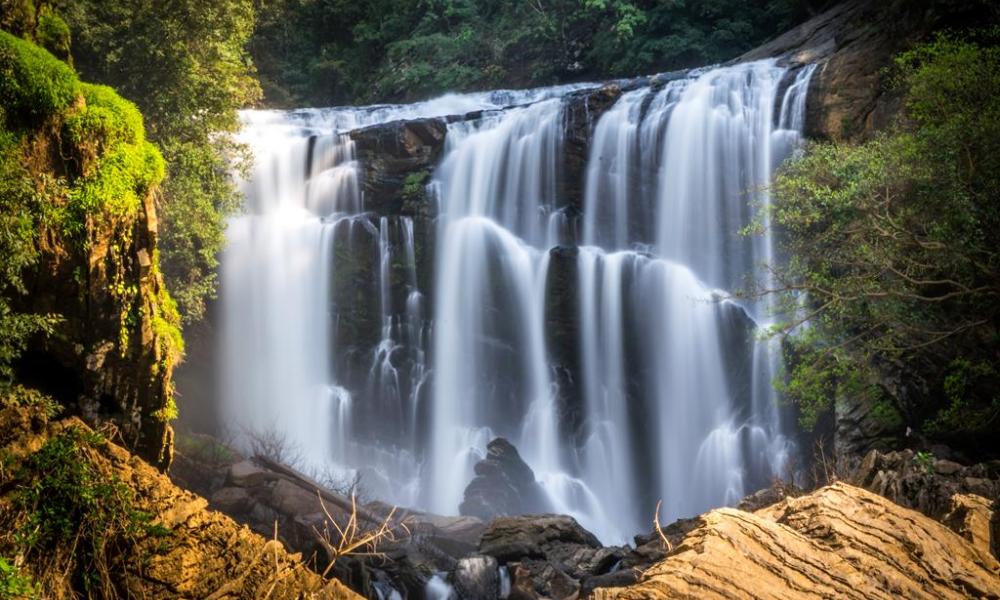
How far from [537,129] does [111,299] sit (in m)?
18.4

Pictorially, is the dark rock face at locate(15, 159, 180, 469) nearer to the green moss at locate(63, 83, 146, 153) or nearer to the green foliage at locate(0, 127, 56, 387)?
the green foliage at locate(0, 127, 56, 387)

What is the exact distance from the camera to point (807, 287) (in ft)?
38.8

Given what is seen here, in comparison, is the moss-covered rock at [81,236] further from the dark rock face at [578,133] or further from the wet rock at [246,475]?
the dark rock face at [578,133]

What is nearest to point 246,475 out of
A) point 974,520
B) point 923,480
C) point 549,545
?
point 549,545

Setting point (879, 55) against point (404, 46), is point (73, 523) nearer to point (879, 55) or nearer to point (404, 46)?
point (879, 55)

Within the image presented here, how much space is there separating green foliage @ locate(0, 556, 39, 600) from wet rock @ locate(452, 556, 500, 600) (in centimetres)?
685

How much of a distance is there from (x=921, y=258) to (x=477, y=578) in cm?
895

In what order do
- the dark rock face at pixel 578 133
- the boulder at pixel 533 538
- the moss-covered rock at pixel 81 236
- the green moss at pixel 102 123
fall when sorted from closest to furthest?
the moss-covered rock at pixel 81 236, the green moss at pixel 102 123, the boulder at pixel 533 538, the dark rock face at pixel 578 133

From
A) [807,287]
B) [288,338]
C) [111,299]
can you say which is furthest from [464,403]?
[111,299]

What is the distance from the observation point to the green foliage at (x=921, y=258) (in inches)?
418

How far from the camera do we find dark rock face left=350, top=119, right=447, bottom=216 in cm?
2256

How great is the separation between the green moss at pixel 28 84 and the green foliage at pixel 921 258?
36.1ft

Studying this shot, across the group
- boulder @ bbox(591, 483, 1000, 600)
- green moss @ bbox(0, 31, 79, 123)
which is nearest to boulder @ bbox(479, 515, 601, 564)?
boulder @ bbox(591, 483, 1000, 600)

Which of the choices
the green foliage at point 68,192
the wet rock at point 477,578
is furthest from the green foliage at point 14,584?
the wet rock at point 477,578
